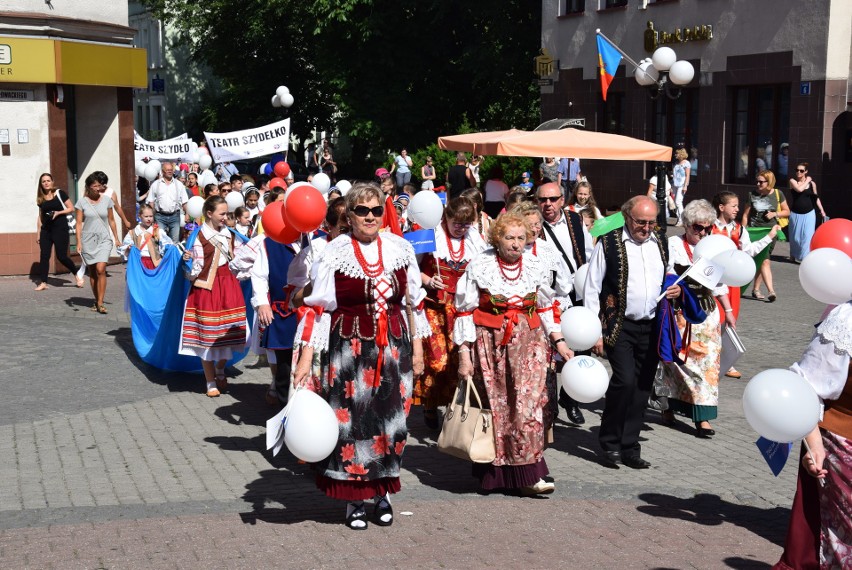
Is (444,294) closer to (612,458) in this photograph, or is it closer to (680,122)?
(612,458)

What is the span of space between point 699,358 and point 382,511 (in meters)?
3.34

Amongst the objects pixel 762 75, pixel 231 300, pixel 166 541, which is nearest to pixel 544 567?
pixel 166 541

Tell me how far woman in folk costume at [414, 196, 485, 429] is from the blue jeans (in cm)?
1103

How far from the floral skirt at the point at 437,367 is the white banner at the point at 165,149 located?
700 inches

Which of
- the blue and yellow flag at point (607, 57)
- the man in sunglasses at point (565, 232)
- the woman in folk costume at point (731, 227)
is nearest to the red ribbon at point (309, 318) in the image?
the man in sunglasses at point (565, 232)

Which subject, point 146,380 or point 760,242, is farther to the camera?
point 760,242

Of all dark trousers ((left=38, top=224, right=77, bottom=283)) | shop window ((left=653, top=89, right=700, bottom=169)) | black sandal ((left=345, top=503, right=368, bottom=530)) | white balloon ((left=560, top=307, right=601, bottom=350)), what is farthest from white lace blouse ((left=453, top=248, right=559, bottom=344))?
shop window ((left=653, top=89, right=700, bottom=169))

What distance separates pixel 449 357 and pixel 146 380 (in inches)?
130

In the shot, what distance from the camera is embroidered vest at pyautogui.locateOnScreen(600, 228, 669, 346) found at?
7.87 meters

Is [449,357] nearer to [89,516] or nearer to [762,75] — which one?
[89,516]

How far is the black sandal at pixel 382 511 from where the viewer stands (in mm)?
6574

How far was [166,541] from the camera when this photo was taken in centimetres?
620

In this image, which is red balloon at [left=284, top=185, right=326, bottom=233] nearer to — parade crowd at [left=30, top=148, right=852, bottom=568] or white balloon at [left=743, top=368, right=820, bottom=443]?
parade crowd at [left=30, top=148, right=852, bottom=568]

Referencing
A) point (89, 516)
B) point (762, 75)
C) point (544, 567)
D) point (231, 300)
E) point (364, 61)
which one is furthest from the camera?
point (364, 61)
